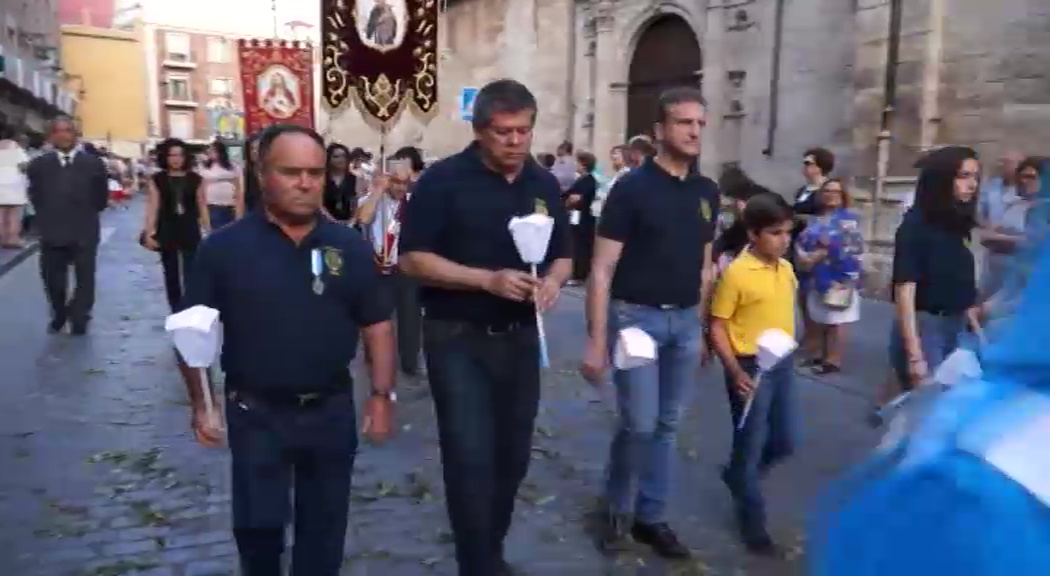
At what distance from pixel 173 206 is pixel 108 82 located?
6154 centimetres

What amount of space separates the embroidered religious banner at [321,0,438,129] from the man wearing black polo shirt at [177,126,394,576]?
6.63 m

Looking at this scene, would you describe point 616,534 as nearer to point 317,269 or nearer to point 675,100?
point 675,100

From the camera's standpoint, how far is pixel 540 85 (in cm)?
2194

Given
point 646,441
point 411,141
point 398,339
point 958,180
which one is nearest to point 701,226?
point 646,441

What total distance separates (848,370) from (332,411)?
6.17 metres

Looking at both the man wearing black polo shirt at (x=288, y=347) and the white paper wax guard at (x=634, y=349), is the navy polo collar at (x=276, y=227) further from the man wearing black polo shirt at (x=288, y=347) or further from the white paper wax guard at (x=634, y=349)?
the white paper wax guard at (x=634, y=349)

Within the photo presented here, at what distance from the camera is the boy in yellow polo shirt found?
4.46 metres

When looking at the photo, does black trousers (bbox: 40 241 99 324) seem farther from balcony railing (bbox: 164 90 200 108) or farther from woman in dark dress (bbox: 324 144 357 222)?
balcony railing (bbox: 164 90 200 108)

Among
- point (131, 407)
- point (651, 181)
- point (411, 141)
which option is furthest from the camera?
point (411, 141)

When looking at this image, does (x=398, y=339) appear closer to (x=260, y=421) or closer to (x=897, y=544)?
(x=260, y=421)

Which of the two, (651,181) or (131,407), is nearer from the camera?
(651,181)

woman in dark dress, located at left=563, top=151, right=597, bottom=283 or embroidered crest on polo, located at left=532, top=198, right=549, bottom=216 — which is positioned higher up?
embroidered crest on polo, located at left=532, top=198, right=549, bottom=216

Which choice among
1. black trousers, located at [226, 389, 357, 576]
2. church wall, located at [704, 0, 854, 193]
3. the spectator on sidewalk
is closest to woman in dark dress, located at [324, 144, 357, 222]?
black trousers, located at [226, 389, 357, 576]

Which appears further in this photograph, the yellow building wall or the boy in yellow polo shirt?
the yellow building wall
